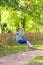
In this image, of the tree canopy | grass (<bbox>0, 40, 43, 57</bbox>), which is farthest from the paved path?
the tree canopy

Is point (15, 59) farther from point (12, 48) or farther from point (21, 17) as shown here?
point (21, 17)

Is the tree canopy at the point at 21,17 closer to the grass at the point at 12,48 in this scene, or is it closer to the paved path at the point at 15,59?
the grass at the point at 12,48

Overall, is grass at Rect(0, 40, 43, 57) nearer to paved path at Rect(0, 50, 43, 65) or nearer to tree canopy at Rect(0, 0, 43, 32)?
paved path at Rect(0, 50, 43, 65)

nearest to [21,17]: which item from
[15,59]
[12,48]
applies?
[12,48]

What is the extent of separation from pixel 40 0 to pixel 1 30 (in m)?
8.96

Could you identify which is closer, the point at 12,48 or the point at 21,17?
the point at 12,48

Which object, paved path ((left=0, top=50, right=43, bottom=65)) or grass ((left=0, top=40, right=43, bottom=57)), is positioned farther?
grass ((left=0, top=40, right=43, bottom=57))

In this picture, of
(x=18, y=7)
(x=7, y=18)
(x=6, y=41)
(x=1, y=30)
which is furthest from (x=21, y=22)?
(x=18, y=7)

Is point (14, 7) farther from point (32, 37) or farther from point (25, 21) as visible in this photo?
point (25, 21)

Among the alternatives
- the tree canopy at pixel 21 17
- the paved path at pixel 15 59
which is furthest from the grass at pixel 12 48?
the tree canopy at pixel 21 17

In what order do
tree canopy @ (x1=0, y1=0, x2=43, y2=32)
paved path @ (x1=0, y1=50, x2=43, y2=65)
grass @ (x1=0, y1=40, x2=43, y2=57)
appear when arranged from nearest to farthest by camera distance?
paved path @ (x1=0, y1=50, x2=43, y2=65), grass @ (x1=0, y1=40, x2=43, y2=57), tree canopy @ (x1=0, y1=0, x2=43, y2=32)

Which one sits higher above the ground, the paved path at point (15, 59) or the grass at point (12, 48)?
the paved path at point (15, 59)

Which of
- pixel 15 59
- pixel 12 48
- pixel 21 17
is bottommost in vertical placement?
pixel 12 48

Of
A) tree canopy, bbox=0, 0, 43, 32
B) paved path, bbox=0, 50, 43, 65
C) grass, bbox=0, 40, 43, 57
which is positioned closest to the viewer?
paved path, bbox=0, 50, 43, 65
